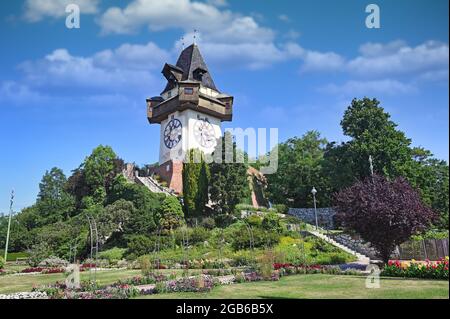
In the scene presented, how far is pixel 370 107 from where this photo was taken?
33.1 metres

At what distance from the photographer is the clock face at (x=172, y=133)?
1500 inches

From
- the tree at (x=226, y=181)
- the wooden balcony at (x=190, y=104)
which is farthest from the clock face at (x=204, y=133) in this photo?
the tree at (x=226, y=181)

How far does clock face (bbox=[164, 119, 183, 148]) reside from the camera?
3809cm

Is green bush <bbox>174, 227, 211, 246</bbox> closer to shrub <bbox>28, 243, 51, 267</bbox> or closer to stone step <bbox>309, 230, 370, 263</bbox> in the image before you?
stone step <bbox>309, 230, 370, 263</bbox>

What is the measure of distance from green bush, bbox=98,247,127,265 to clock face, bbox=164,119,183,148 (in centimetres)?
1627

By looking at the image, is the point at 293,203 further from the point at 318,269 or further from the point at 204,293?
the point at 204,293

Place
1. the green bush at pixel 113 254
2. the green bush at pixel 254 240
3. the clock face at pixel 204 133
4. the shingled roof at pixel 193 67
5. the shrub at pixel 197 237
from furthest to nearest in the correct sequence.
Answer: the shingled roof at pixel 193 67, the clock face at pixel 204 133, the shrub at pixel 197 237, the green bush at pixel 113 254, the green bush at pixel 254 240

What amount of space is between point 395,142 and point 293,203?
1229cm

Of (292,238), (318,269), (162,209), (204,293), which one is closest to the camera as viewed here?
(204,293)

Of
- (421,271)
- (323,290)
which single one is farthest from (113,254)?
(421,271)

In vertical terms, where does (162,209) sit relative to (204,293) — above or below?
above

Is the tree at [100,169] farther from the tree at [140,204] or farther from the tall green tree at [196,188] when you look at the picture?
the tall green tree at [196,188]

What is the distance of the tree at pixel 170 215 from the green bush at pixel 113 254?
3.22 meters
